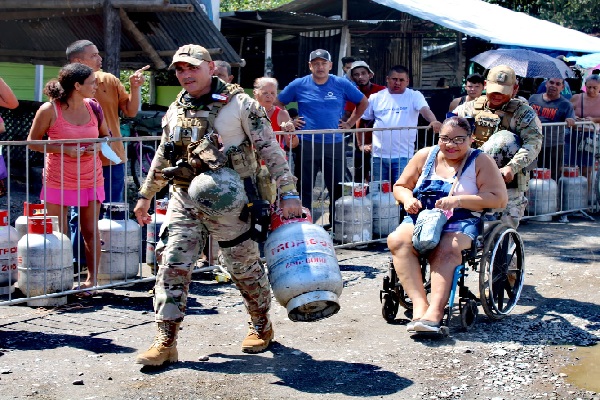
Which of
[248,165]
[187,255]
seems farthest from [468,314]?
[187,255]

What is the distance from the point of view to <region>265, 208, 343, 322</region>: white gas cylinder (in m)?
5.20

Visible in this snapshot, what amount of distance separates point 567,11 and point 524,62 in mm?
17319

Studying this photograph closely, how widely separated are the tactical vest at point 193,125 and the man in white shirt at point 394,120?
15.0ft

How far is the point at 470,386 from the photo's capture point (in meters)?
5.33

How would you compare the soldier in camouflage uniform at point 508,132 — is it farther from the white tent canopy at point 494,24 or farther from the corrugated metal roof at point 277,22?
the corrugated metal roof at point 277,22

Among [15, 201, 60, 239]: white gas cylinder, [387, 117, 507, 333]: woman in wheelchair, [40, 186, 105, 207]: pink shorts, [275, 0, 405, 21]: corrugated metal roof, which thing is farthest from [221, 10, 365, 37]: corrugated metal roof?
[387, 117, 507, 333]: woman in wheelchair

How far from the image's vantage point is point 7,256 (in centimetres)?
685

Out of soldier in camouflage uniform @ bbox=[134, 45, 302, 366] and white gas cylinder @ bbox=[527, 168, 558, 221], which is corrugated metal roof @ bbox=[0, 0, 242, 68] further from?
soldier in camouflage uniform @ bbox=[134, 45, 302, 366]

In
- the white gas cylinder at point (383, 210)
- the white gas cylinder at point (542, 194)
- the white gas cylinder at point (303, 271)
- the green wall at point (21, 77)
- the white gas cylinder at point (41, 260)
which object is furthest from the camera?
the green wall at point (21, 77)

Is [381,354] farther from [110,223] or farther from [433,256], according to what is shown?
[110,223]

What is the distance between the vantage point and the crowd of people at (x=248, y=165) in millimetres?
5508

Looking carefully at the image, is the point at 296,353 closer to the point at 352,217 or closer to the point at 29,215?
the point at 29,215

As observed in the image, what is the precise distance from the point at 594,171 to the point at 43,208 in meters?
8.06

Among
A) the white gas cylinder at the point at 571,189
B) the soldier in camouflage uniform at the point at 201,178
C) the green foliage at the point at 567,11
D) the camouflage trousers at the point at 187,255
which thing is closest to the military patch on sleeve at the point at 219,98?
the soldier in camouflage uniform at the point at 201,178
